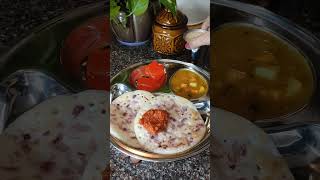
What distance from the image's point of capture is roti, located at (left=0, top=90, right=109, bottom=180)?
0.73 meters

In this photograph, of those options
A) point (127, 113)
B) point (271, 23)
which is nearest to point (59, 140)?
point (127, 113)

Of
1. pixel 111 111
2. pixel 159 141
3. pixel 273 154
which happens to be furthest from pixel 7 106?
pixel 273 154

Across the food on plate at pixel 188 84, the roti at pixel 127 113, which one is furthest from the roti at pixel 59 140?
the food on plate at pixel 188 84

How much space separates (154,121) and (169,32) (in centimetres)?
25

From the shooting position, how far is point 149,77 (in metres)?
0.83

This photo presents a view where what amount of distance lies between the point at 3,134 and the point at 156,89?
1.05 ft

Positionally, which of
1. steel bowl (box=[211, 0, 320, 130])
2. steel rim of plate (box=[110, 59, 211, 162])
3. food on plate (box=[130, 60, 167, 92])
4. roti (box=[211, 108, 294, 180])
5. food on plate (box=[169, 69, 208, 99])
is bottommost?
roti (box=[211, 108, 294, 180])

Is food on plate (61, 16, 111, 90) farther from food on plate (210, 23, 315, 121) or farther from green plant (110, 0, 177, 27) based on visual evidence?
food on plate (210, 23, 315, 121)

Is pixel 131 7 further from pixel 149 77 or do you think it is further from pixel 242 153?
pixel 242 153

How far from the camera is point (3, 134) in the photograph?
78 cm

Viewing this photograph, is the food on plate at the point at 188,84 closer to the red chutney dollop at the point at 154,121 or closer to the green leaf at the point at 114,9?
the red chutney dollop at the point at 154,121

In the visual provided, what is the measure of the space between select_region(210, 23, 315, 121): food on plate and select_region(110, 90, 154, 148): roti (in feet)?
0.52

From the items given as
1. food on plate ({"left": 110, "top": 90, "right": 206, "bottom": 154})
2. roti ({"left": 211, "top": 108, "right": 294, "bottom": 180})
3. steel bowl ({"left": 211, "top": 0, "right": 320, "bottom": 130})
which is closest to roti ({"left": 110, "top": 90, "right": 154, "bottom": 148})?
food on plate ({"left": 110, "top": 90, "right": 206, "bottom": 154})

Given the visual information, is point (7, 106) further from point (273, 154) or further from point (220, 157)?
point (273, 154)
